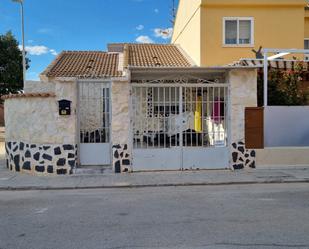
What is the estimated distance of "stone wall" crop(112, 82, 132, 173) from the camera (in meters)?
11.0

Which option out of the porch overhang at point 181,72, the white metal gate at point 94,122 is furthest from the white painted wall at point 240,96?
the white metal gate at point 94,122

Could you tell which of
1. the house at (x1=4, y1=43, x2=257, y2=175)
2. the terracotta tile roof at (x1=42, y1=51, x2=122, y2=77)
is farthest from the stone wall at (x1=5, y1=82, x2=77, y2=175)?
the terracotta tile roof at (x1=42, y1=51, x2=122, y2=77)

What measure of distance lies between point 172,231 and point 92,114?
6262 mm

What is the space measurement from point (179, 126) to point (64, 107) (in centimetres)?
333

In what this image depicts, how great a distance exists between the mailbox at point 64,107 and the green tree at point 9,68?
2851cm

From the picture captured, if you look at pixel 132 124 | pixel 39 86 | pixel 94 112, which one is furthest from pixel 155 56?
pixel 132 124

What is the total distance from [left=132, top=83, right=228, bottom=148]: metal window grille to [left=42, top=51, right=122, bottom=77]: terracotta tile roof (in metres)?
7.12

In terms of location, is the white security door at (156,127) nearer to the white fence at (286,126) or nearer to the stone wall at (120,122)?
the stone wall at (120,122)

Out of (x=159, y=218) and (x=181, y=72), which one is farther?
(x=181, y=72)

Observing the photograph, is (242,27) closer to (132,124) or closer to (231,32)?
(231,32)

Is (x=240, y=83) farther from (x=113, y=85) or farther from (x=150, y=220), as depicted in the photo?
(x=150, y=220)

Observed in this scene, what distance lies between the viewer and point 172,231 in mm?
5828

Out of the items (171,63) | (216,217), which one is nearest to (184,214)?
(216,217)

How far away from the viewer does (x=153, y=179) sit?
10.2 m
